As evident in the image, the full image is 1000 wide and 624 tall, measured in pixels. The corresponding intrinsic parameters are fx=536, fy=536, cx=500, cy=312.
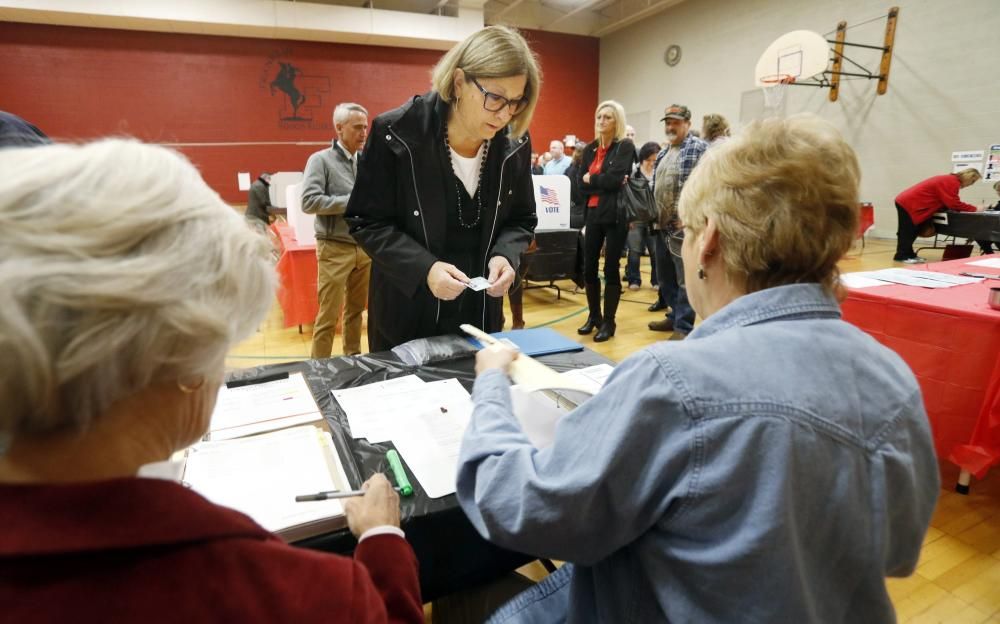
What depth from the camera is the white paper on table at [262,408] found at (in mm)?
1094

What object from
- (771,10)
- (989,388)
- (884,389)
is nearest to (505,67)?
(884,389)

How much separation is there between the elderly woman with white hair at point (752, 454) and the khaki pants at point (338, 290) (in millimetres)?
2635

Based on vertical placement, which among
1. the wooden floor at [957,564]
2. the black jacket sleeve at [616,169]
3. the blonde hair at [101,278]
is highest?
the black jacket sleeve at [616,169]

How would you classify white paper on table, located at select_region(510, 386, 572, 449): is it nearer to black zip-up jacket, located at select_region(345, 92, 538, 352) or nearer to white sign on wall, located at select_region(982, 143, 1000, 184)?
black zip-up jacket, located at select_region(345, 92, 538, 352)

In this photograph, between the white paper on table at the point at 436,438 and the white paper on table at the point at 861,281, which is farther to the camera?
the white paper on table at the point at 861,281

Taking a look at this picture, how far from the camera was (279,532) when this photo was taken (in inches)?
30.7

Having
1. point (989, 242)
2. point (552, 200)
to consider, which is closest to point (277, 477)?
point (552, 200)

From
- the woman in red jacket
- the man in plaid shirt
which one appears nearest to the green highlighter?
the man in plaid shirt

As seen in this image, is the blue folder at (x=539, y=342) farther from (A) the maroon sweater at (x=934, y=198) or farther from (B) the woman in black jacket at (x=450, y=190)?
(A) the maroon sweater at (x=934, y=198)

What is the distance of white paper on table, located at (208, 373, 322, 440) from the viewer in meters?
1.09

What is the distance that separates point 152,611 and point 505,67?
142 centimetres

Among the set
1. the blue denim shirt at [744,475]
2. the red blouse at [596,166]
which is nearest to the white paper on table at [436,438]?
the blue denim shirt at [744,475]

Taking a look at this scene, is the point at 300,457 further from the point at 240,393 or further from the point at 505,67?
the point at 505,67

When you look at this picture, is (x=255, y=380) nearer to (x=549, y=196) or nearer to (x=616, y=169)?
(x=616, y=169)
